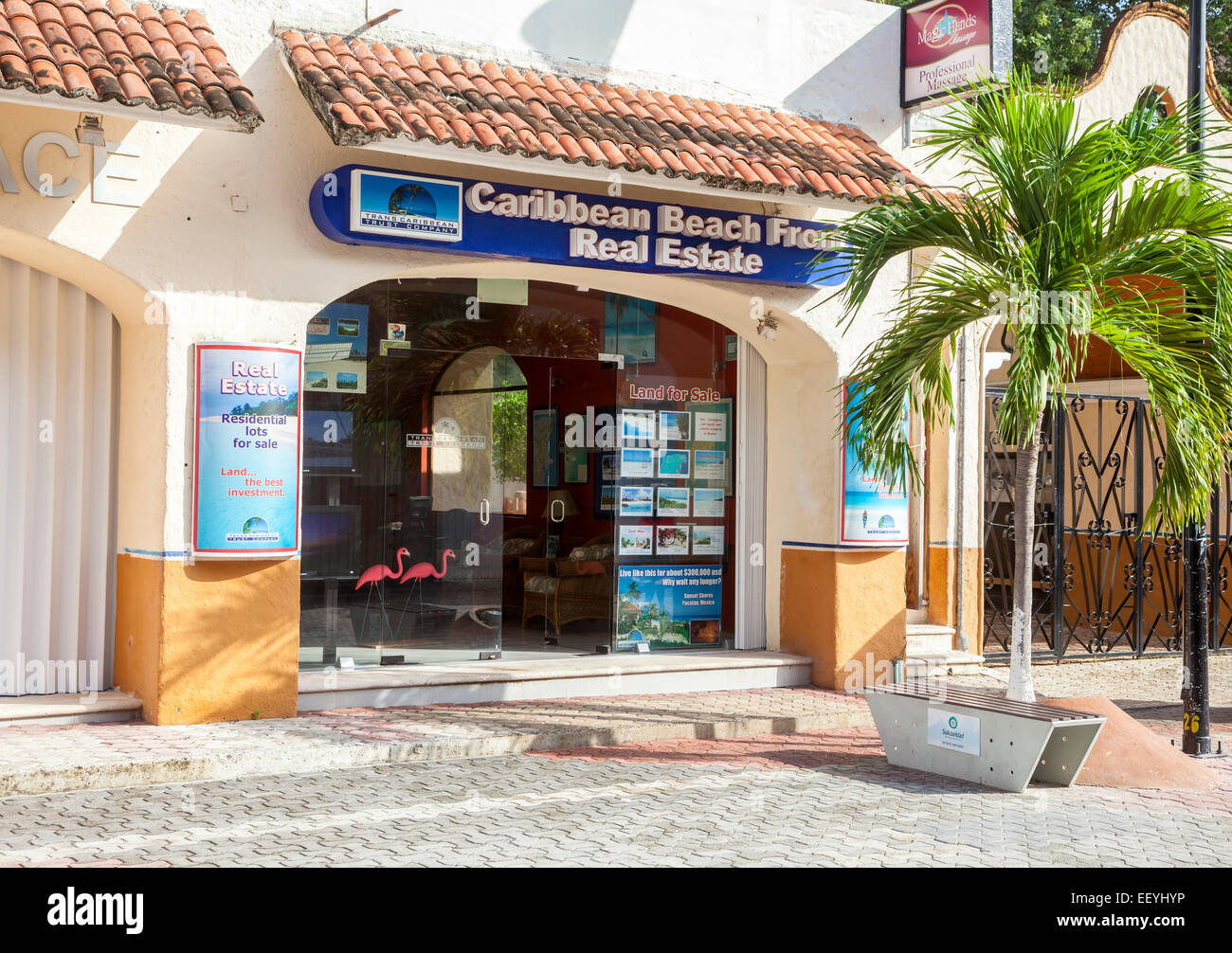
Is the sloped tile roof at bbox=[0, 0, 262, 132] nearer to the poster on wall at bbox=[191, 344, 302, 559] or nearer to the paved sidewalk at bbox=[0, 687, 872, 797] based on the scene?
the poster on wall at bbox=[191, 344, 302, 559]

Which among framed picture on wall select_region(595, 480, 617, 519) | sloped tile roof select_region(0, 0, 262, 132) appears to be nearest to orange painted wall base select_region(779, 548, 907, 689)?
Result: framed picture on wall select_region(595, 480, 617, 519)

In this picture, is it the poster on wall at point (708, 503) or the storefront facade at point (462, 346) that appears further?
the poster on wall at point (708, 503)

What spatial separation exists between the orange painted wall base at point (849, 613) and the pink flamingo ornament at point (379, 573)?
3.49 metres

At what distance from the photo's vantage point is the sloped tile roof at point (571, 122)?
879 cm

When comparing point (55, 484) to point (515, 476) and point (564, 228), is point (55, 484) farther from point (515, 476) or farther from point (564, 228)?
point (564, 228)

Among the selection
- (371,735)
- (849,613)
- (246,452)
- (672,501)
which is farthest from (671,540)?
(246,452)

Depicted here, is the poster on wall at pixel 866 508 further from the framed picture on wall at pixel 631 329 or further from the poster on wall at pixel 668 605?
the framed picture on wall at pixel 631 329

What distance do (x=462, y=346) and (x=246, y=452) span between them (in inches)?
97.6

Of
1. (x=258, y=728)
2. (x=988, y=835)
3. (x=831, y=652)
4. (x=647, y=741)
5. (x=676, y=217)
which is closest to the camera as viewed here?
(x=988, y=835)

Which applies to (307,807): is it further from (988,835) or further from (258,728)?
(988,835)

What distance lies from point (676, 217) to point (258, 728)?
494cm

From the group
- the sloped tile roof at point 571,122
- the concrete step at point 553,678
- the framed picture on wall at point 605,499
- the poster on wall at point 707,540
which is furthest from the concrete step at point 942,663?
the sloped tile roof at point 571,122

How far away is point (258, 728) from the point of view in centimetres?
864
